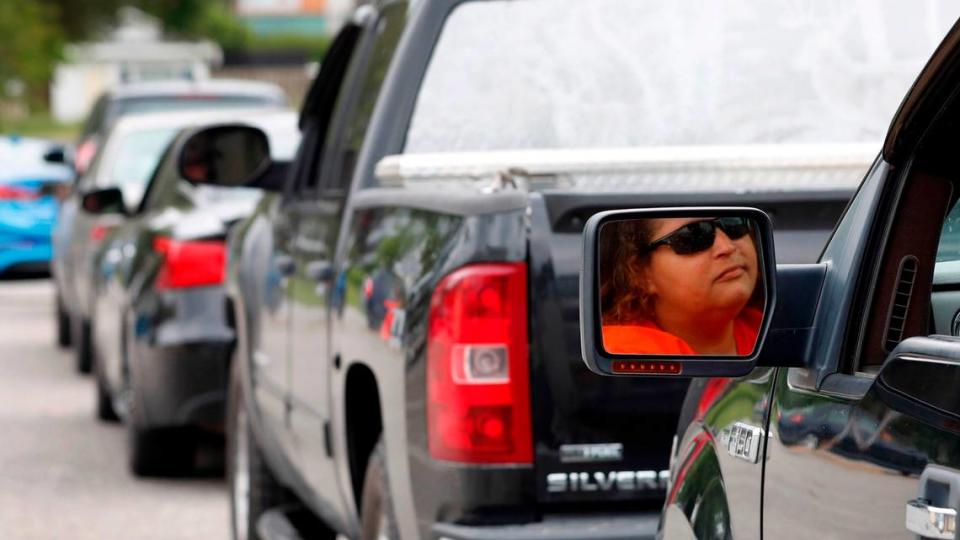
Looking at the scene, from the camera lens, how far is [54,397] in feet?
45.1

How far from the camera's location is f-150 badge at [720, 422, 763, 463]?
3.28m

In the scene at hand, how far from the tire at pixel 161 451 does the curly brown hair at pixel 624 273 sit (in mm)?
7272

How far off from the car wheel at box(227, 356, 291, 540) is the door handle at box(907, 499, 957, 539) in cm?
499

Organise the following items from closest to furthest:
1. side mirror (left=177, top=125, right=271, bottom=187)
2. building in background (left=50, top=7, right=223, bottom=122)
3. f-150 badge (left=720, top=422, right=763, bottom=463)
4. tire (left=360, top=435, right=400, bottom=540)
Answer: f-150 badge (left=720, top=422, right=763, bottom=463), tire (left=360, top=435, right=400, bottom=540), side mirror (left=177, top=125, right=271, bottom=187), building in background (left=50, top=7, right=223, bottom=122)

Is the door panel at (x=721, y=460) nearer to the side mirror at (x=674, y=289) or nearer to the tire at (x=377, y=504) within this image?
the side mirror at (x=674, y=289)

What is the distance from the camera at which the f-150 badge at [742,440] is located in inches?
129

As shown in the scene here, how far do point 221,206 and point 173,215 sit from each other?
0.76 feet

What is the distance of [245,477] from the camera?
775 centimetres

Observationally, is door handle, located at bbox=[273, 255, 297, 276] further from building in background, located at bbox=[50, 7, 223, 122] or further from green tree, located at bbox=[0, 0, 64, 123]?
building in background, located at bbox=[50, 7, 223, 122]

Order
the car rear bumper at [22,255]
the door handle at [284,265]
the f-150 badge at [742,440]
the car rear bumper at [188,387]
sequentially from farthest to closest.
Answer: the car rear bumper at [22,255]
the car rear bumper at [188,387]
the door handle at [284,265]
the f-150 badge at [742,440]

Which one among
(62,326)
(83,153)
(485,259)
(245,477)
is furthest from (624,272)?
(83,153)

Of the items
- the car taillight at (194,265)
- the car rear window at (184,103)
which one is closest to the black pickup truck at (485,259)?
the car taillight at (194,265)

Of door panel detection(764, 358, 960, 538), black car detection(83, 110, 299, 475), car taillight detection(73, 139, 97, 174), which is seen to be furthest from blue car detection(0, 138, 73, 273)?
door panel detection(764, 358, 960, 538)

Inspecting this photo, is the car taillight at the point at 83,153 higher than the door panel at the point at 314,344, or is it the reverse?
the door panel at the point at 314,344
